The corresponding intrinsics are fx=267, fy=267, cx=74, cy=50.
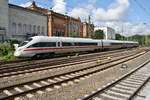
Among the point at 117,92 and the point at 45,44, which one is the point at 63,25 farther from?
the point at 117,92

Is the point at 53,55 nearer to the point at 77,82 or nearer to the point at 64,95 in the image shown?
the point at 77,82

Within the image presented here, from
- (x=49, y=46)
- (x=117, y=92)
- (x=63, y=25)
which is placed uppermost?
(x=63, y=25)

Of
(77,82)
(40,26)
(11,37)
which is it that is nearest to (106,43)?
(40,26)

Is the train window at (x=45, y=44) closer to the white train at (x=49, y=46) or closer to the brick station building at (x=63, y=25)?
the white train at (x=49, y=46)

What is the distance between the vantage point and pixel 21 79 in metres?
14.6

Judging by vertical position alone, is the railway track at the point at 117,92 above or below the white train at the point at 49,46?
below

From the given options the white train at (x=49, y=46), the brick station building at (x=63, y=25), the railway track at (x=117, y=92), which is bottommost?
the railway track at (x=117, y=92)

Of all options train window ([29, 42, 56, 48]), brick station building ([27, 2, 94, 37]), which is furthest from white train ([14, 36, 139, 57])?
brick station building ([27, 2, 94, 37])

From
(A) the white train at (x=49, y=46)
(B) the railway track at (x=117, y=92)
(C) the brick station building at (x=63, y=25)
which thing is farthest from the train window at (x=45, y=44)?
(C) the brick station building at (x=63, y=25)

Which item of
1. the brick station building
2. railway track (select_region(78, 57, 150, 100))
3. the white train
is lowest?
railway track (select_region(78, 57, 150, 100))

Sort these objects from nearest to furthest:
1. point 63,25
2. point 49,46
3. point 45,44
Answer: point 45,44 < point 49,46 < point 63,25

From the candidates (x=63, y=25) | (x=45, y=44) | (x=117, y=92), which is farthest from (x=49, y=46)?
(x=63, y=25)

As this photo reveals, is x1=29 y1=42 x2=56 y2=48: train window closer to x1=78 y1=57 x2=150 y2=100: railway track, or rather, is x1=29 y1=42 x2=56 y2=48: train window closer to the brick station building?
x1=78 y1=57 x2=150 y2=100: railway track

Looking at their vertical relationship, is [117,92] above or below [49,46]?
below
